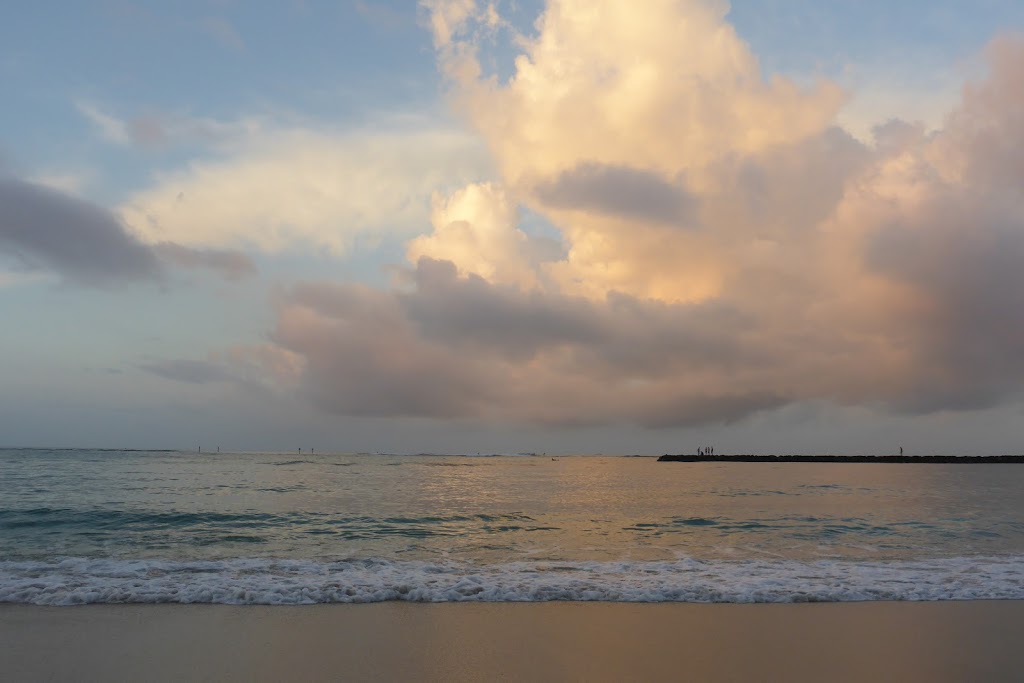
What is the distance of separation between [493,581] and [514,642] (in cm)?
426

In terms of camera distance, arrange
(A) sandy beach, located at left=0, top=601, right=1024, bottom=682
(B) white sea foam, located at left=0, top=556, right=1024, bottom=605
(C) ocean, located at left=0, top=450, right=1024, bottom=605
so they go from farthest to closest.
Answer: (C) ocean, located at left=0, top=450, right=1024, bottom=605 → (B) white sea foam, located at left=0, top=556, right=1024, bottom=605 → (A) sandy beach, located at left=0, top=601, right=1024, bottom=682

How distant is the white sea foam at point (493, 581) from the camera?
40.2 ft

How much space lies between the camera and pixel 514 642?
948cm

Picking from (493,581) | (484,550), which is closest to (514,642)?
(493,581)

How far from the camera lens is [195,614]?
1095 cm

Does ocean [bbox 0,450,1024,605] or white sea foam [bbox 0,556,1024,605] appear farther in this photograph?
ocean [bbox 0,450,1024,605]

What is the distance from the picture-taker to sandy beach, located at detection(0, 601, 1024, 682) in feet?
26.9

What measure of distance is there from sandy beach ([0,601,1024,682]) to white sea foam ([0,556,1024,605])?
1.78ft

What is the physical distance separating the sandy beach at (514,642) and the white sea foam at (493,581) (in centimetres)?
54

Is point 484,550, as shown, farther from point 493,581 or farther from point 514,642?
point 514,642

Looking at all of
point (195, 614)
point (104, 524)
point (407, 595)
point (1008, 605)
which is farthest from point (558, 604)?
point (104, 524)

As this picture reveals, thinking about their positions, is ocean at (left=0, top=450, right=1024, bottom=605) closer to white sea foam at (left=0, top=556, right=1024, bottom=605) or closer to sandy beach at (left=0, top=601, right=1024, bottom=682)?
white sea foam at (left=0, top=556, right=1024, bottom=605)

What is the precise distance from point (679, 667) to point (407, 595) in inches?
237

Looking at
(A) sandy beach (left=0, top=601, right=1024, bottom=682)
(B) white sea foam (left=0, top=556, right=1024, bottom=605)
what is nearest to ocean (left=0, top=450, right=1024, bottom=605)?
(B) white sea foam (left=0, top=556, right=1024, bottom=605)
